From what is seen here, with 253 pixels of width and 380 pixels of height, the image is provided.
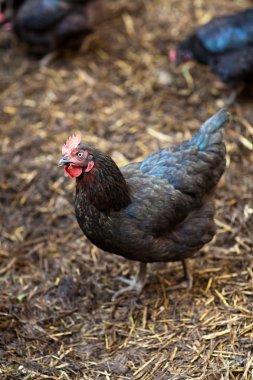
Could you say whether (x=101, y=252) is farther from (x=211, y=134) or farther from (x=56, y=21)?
(x=56, y=21)

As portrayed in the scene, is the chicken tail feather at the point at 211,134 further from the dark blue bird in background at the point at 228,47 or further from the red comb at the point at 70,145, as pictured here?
the dark blue bird in background at the point at 228,47

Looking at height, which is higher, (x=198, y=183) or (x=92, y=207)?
(x=92, y=207)

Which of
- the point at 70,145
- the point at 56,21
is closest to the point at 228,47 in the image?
the point at 56,21

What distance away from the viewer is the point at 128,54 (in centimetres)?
763

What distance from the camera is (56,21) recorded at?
297 inches

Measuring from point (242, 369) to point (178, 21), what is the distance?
17.9 feet

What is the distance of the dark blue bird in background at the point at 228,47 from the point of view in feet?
21.5

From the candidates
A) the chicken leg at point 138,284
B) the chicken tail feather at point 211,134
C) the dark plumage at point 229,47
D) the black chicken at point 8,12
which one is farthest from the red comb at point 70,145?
the black chicken at point 8,12

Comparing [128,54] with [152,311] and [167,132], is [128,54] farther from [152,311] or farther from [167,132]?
[152,311]

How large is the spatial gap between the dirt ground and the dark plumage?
0.33 m

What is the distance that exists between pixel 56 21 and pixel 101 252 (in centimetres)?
368

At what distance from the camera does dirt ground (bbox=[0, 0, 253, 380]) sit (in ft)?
13.8

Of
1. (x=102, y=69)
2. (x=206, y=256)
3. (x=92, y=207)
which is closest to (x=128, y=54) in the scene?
(x=102, y=69)

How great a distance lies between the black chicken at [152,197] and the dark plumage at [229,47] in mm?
2053
